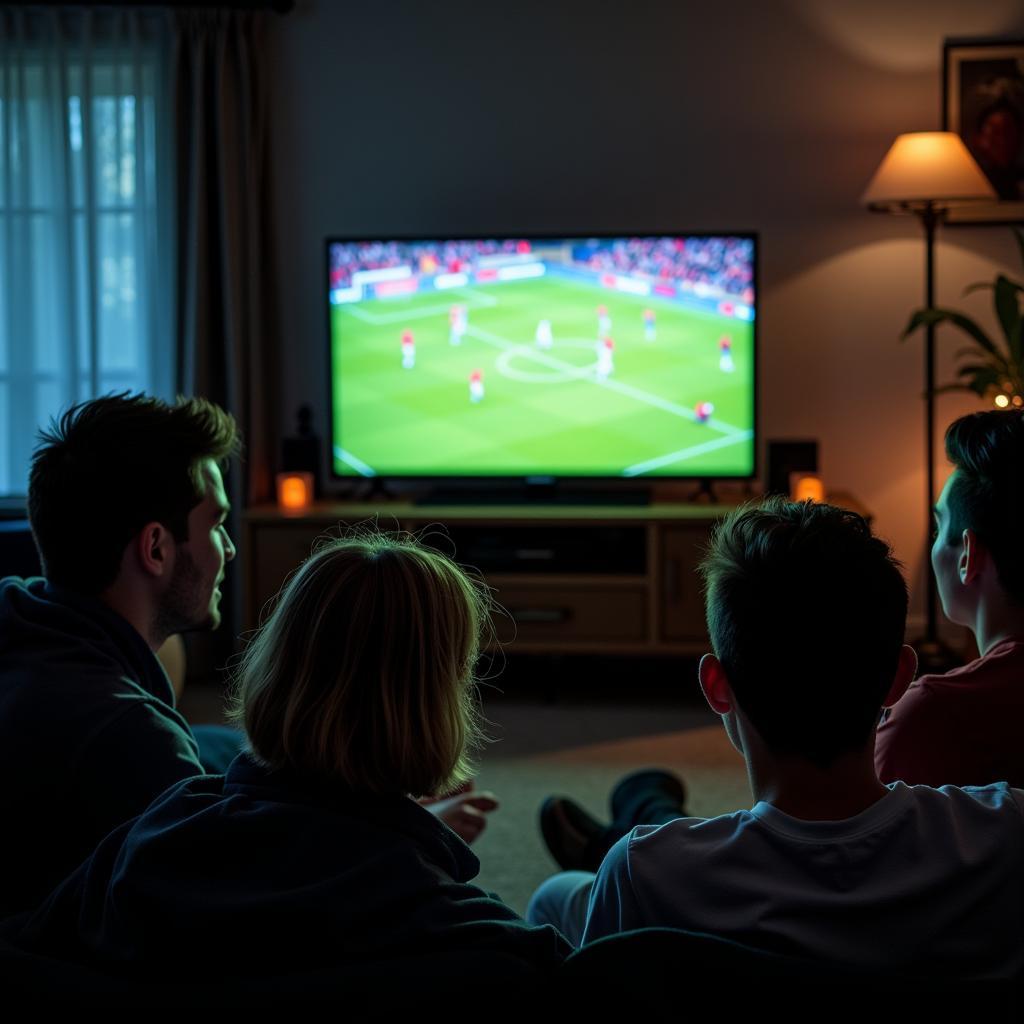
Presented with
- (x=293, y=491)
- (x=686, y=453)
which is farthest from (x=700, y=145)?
(x=293, y=491)

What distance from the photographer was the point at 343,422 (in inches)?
180

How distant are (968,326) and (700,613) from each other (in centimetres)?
119

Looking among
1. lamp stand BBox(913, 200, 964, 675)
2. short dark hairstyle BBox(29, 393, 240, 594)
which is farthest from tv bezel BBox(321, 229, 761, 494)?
short dark hairstyle BBox(29, 393, 240, 594)

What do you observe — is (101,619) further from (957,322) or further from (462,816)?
(957,322)

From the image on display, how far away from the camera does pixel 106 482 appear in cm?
179

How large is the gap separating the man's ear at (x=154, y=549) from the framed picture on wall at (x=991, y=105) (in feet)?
11.5

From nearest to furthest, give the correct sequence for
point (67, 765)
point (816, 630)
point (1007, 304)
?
1. point (816, 630)
2. point (67, 765)
3. point (1007, 304)

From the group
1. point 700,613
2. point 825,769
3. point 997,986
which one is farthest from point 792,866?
point 700,613

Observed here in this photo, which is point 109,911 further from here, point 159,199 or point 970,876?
point 159,199

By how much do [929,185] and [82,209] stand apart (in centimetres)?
279

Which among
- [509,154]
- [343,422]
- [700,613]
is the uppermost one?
[509,154]

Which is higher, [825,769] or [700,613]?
[825,769]

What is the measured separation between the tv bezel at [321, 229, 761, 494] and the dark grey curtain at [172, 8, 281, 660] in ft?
0.88

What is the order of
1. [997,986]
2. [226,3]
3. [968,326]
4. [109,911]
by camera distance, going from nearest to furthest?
[997,986]
[109,911]
[968,326]
[226,3]
